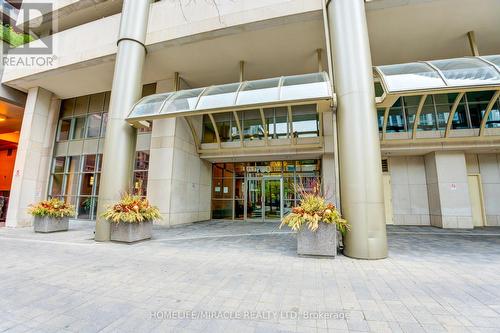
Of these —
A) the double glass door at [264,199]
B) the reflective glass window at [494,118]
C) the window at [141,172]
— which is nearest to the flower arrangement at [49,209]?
the window at [141,172]

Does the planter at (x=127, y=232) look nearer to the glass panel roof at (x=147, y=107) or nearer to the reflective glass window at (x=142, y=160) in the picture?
the glass panel roof at (x=147, y=107)

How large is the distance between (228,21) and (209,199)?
9.69 metres

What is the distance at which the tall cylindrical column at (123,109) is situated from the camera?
8086 mm

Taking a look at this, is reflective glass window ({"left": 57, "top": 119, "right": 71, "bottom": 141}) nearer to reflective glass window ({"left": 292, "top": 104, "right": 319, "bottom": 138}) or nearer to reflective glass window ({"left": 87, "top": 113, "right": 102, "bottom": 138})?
reflective glass window ({"left": 87, "top": 113, "right": 102, "bottom": 138})

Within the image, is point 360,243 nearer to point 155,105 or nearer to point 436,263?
point 436,263

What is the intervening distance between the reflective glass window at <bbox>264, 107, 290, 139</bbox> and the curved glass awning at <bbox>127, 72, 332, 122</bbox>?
16.3ft

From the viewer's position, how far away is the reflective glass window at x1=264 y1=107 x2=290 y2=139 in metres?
13.0

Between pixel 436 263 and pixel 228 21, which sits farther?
pixel 228 21

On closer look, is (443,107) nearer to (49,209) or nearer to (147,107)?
(147,107)

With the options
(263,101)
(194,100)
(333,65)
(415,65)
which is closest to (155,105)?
(194,100)

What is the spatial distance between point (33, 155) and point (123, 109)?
28.5 ft

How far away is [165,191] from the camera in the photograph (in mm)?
11070

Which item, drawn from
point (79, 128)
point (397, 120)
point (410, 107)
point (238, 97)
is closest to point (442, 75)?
point (238, 97)

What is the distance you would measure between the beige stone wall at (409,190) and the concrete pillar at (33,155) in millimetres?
19201
